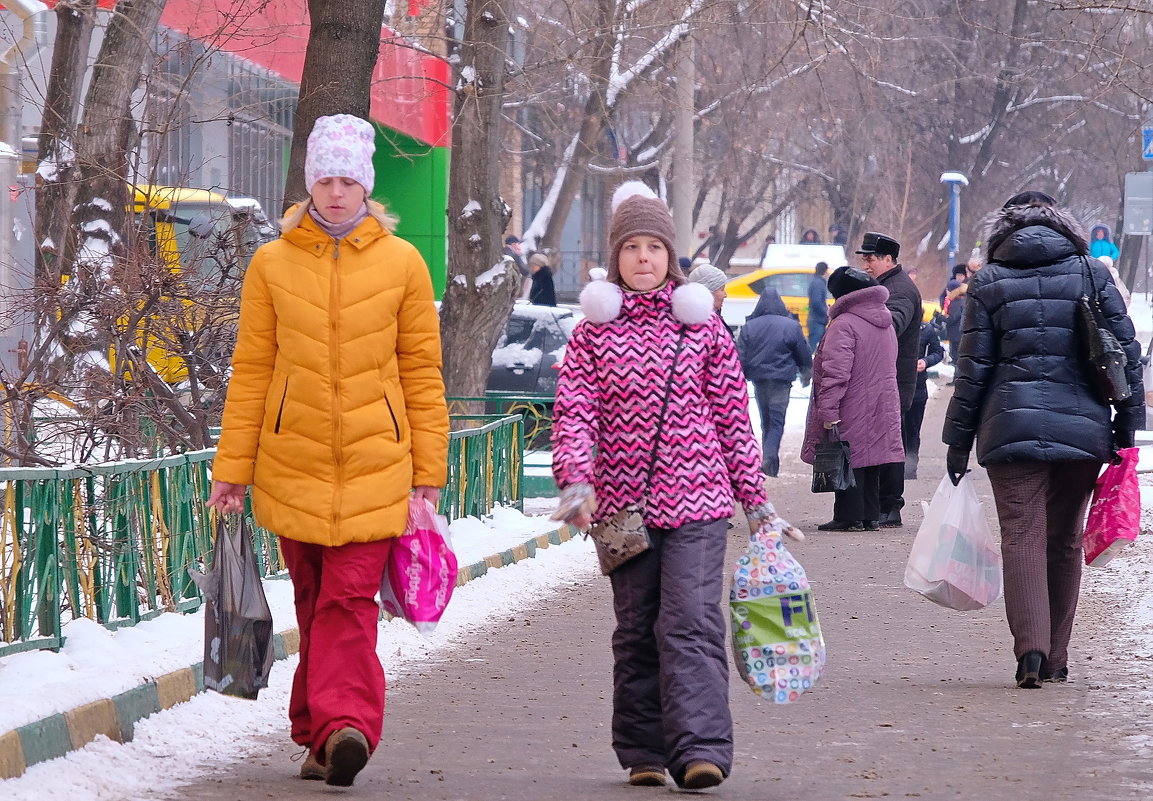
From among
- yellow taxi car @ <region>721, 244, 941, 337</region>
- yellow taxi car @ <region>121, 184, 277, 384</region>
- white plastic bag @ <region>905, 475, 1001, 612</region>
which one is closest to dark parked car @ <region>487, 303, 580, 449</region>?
yellow taxi car @ <region>121, 184, 277, 384</region>

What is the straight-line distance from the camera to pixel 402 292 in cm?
544

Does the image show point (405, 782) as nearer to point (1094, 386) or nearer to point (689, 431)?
point (689, 431)

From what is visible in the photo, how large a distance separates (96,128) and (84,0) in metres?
2.25

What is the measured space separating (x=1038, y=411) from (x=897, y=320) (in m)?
6.25

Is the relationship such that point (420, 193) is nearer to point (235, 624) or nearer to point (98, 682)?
point (98, 682)

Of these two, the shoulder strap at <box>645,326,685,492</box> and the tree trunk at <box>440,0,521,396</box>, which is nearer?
the shoulder strap at <box>645,326,685,492</box>

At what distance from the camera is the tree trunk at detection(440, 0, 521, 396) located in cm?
1504

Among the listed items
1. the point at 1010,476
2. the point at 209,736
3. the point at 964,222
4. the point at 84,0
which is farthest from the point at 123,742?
the point at 964,222

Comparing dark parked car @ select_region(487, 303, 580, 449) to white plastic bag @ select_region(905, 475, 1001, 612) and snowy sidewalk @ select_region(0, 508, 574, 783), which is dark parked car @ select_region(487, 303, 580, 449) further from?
white plastic bag @ select_region(905, 475, 1001, 612)

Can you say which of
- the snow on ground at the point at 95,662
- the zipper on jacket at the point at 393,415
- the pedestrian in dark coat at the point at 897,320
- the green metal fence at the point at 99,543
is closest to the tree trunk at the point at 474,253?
the pedestrian in dark coat at the point at 897,320

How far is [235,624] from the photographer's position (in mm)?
5582

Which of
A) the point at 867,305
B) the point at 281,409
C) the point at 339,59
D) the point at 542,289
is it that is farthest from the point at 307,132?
the point at 542,289

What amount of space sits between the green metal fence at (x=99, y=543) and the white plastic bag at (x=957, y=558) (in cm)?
293

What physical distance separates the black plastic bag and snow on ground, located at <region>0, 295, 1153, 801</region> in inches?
12.5
